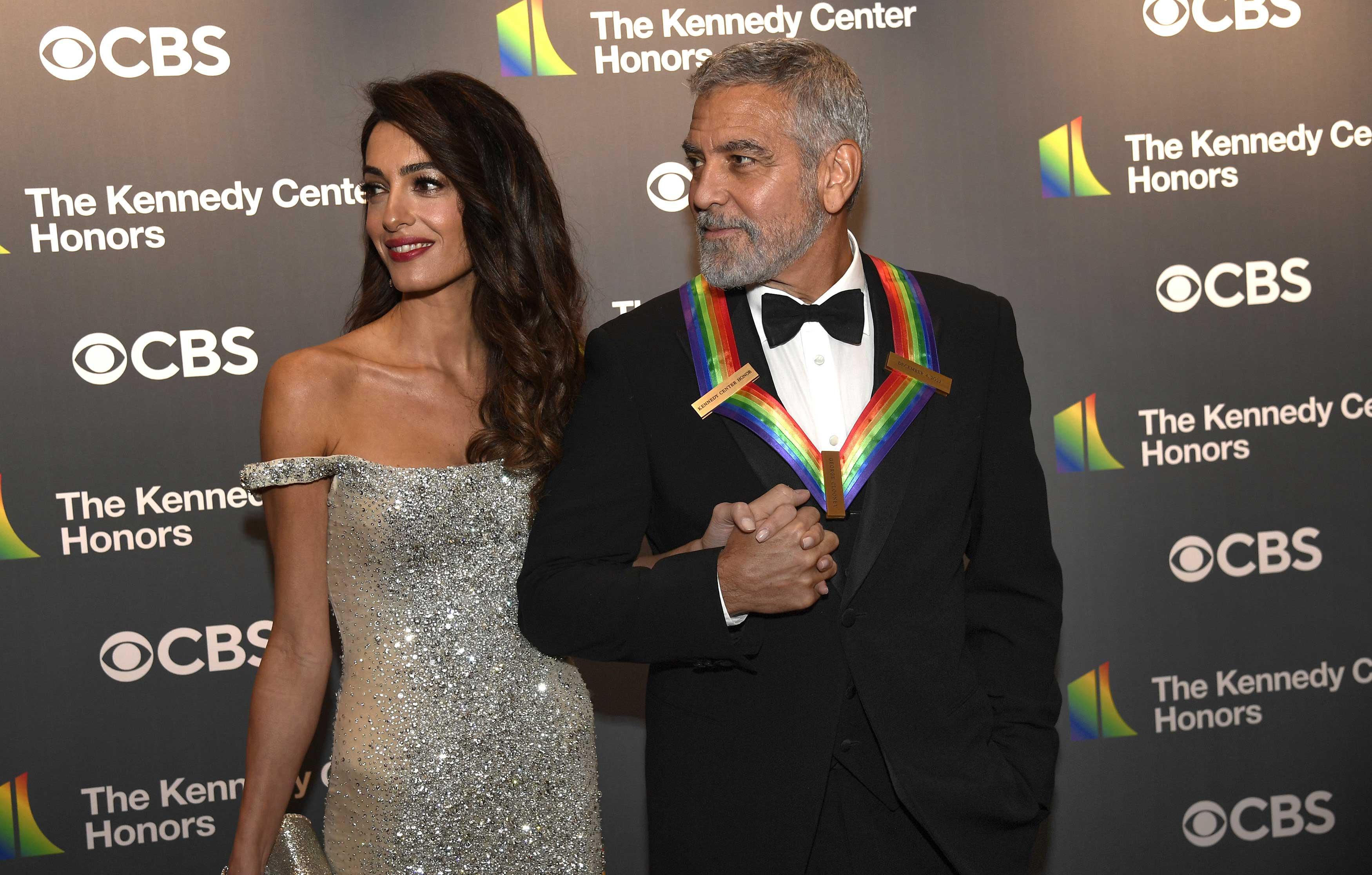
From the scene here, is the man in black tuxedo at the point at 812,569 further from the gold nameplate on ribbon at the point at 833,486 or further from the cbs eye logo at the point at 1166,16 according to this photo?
the cbs eye logo at the point at 1166,16

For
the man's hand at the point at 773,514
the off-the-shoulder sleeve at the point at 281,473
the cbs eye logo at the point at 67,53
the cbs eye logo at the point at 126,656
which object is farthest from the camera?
the cbs eye logo at the point at 126,656

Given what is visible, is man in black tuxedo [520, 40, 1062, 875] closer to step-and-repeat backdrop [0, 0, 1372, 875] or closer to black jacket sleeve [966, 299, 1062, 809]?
black jacket sleeve [966, 299, 1062, 809]

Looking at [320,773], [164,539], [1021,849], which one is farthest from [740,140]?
[320,773]

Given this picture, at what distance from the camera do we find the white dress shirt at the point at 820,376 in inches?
72.1

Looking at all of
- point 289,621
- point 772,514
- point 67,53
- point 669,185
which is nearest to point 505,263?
point 289,621

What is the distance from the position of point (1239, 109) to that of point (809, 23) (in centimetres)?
131

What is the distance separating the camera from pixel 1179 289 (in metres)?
3.34

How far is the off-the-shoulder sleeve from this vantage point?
79.2 inches

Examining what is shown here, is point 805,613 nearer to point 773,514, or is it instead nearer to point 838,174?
point 773,514

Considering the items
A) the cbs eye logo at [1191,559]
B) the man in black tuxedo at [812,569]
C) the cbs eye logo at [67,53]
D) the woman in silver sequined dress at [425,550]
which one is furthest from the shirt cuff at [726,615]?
the cbs eye logo at [67,53]

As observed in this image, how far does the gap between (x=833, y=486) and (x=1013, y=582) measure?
0.42 metres

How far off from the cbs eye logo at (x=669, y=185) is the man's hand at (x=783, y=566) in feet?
5.54

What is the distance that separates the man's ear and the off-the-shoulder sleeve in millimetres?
1009

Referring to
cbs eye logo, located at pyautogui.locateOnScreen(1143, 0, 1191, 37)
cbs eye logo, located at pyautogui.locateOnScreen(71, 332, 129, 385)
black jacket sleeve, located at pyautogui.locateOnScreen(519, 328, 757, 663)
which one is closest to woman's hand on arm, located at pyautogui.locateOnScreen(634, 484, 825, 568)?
black jacket sleeve, located at pyautogui.locateOnScreen(519, 328, 757, 663)
